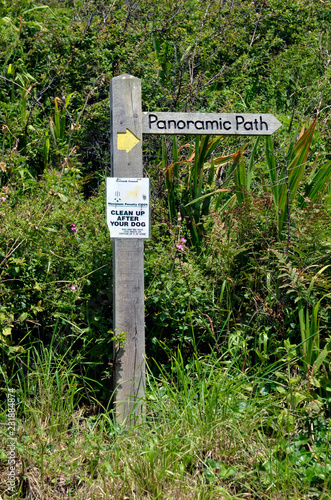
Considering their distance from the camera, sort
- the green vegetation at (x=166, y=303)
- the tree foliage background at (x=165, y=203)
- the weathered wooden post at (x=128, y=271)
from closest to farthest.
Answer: the green vegetation at (x=166, y=303) < the weathered wooden post at (x=128, y=271) < the tree foliage background at (x=165, y=203)

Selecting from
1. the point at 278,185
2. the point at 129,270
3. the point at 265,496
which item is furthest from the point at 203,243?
the point at 265,496

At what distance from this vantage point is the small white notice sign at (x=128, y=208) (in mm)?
3162

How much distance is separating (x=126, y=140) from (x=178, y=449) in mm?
1743

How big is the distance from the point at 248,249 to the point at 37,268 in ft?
4.75

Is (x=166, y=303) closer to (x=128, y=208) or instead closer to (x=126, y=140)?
(x=128, y=208)

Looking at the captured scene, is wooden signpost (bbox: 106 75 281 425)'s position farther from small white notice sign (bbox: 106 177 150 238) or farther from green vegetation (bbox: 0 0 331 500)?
green vegetation (bbox: 0 0 331 500)

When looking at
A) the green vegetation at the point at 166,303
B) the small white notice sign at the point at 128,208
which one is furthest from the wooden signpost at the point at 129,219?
the green vegetation at the point at 166,303

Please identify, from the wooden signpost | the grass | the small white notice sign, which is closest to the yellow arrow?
the wooden signpost

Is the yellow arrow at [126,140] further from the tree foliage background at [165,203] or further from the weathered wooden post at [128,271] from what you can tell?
the tree foliage background at [165,203]

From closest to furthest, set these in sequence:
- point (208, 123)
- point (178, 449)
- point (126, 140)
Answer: point (178, 449)
point (126, 140)
point (208, 123)

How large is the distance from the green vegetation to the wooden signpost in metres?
0.15

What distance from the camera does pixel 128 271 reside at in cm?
320

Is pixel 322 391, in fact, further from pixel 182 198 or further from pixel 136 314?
pixel 182 198

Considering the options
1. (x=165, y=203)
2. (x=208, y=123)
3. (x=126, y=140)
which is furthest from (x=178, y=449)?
(x=165, y=203)
